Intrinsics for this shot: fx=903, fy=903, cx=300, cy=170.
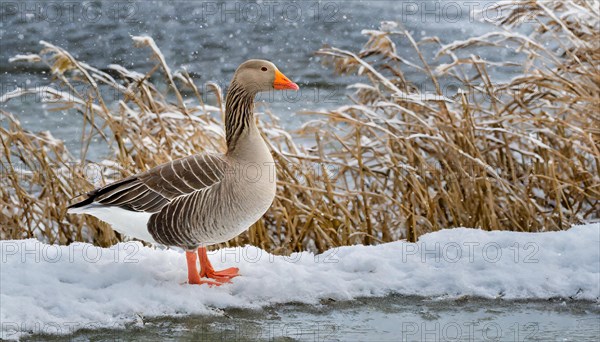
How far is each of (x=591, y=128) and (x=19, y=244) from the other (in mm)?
4170

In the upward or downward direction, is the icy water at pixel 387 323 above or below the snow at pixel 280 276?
below

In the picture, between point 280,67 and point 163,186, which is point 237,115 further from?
point 280,67

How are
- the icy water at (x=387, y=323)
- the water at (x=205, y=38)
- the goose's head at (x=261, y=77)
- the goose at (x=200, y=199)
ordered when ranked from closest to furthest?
the icy water at (x=387, y=323)
the goose at (x=200, y=199)
the goose's head at (x=261, y=77)
the water at (x=205, y=38)

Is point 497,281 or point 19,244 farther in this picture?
point 19,244

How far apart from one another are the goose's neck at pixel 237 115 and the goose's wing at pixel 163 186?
0.17m

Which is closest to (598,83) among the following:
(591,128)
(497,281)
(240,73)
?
(591,128)

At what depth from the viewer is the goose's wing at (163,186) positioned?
4.89m

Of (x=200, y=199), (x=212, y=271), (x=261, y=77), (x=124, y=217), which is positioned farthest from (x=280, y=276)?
(x=261, y=77)

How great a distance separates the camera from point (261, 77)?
16.9 ft

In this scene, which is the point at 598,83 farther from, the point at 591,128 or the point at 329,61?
the point at 329,61

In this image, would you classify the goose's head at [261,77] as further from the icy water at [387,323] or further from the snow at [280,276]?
the icy water at [387,323]

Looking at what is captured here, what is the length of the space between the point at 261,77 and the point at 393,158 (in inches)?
72.1

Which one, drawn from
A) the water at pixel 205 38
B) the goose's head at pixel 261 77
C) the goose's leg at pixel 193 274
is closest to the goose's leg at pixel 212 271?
the goose's leg at pixel 193 274

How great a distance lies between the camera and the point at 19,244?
526 centimetres
